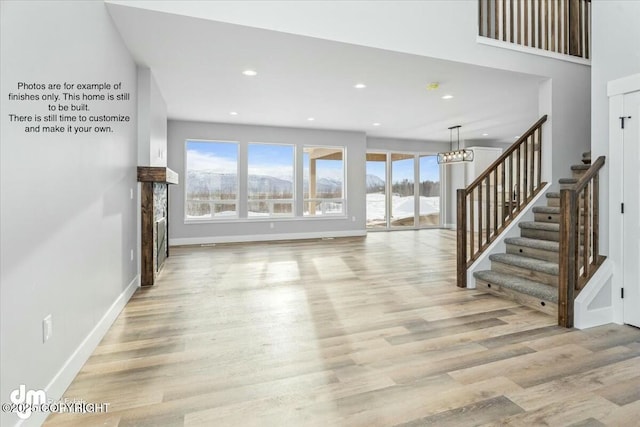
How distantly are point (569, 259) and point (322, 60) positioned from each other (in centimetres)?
321

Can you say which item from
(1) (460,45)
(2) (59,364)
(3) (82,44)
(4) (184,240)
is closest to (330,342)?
(2) (59,364)

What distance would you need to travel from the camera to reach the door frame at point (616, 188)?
2.90 meters

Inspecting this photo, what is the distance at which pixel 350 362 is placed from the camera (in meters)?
2.23

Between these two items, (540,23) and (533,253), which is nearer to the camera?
(533,253)

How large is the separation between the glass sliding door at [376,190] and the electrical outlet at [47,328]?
8.68 meters

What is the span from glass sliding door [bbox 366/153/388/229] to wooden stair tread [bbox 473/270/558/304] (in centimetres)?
610

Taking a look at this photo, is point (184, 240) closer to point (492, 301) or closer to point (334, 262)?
point (334, 262)

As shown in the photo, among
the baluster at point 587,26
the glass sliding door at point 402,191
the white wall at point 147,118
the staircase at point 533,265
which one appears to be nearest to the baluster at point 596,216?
the staircase at point 533,265

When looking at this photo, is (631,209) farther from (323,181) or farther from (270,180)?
(270,180)

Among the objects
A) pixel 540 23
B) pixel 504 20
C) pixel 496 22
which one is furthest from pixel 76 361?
pixel 540 23

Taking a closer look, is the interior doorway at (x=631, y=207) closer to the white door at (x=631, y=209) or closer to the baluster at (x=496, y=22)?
the white door at (x=631, y=209)

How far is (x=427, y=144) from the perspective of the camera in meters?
10.4

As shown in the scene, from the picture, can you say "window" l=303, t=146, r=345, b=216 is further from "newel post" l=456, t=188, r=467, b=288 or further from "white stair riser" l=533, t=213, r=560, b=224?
"white stair riser" l=533, t=213, r=560, b=224

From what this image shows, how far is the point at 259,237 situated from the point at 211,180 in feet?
5.57
